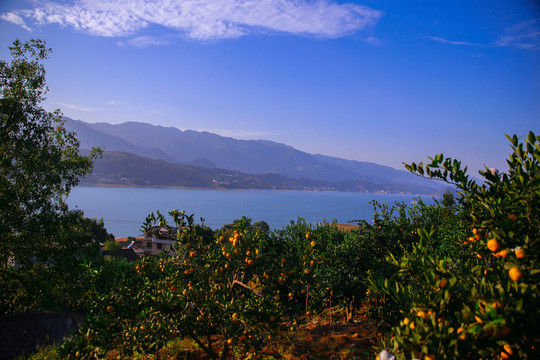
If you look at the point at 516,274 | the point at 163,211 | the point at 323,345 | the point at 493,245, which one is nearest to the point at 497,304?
the point at 516,274

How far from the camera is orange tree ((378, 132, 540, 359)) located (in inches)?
69.4

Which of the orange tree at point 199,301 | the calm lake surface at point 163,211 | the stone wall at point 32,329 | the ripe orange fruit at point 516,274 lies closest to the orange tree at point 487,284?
the ripe orange fruit at point 516,274

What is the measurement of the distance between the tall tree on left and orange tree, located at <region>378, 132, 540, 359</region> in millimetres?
9227

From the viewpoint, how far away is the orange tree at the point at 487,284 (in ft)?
5.78

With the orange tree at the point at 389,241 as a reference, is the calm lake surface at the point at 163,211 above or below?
below

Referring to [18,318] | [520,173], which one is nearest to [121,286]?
[520,173]

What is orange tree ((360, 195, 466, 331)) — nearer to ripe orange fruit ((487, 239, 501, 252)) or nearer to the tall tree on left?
ripe orange fruit ((487, 239, 501, 252))

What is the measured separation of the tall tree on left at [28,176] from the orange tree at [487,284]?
923 centimetres

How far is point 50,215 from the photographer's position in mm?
8305

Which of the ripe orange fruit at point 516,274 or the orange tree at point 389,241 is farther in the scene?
the orange tree at point 389,241

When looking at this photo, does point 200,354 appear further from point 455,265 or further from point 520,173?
point 520,173

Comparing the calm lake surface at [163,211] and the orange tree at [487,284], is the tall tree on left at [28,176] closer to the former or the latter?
the orange tree at [487,284]

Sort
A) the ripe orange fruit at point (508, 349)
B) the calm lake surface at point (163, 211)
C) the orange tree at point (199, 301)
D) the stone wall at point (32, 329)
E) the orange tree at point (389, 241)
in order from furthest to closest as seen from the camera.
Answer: the calm lake surface at point (163, 211), the stone wall at point (32, 329), the orange tree at point (389, 241), the orange tree at point (199, 301), the ripe orange fruit at point (508, 349)

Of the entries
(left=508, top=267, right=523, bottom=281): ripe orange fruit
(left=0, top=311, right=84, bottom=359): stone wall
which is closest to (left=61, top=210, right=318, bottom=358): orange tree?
(left=508, top=267, right=523, bottom=281): ripe orange fruit
